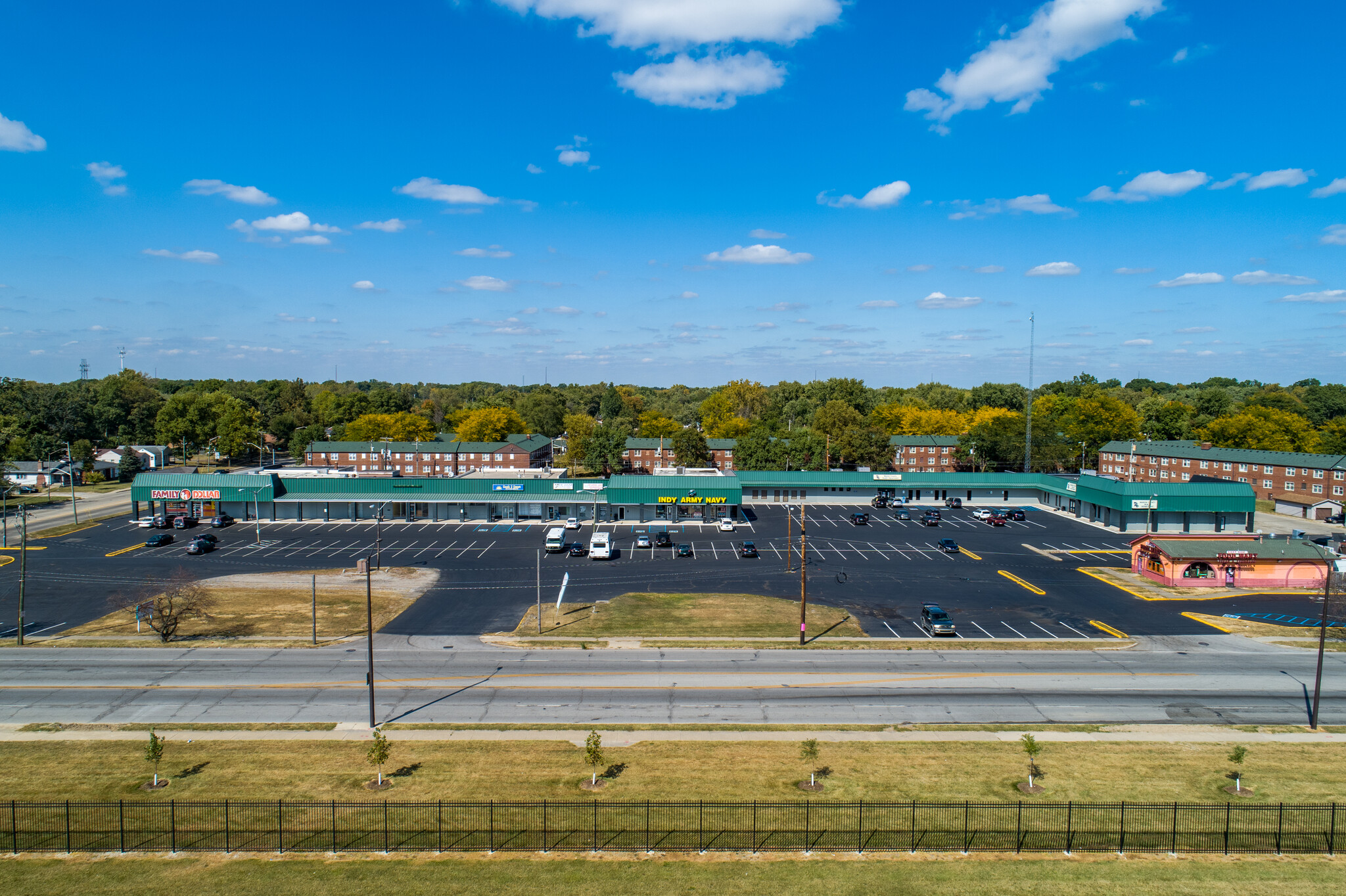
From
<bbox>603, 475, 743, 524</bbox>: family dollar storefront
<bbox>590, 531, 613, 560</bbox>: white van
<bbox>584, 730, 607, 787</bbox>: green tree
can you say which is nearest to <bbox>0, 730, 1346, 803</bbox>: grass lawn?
<bbox>584, 730, 607, 787</bbox>: green tree

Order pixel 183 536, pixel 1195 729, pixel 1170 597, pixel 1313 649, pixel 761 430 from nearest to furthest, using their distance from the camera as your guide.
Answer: pixel 1195 729
pixel 1313 649
pixel 1170 597
pixel 183 536
pixel 761 430

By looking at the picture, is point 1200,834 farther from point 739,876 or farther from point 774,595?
point 774,595

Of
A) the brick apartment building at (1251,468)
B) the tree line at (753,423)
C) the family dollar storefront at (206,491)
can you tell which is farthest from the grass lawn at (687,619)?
the brick apartment building at (1251,468)

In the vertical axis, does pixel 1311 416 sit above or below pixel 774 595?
above

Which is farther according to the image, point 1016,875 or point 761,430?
point 761,430

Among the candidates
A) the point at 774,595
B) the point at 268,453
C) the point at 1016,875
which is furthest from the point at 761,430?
the point at 268,453

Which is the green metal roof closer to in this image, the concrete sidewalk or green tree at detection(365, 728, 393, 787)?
the concrete sidewalk
